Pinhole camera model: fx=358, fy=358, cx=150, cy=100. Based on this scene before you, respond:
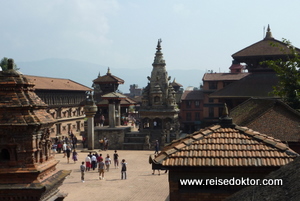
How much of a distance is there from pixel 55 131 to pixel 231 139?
163 feet

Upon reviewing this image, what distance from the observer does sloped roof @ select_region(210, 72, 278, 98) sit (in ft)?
99.9

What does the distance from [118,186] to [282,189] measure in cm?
1867

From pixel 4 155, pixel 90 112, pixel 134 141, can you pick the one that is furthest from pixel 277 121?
pixel 134 141

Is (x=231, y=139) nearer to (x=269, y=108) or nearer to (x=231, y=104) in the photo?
(x=269, y=108)

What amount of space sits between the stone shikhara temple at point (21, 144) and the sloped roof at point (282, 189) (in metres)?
6.28

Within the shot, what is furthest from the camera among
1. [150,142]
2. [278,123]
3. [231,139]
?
[150,142]

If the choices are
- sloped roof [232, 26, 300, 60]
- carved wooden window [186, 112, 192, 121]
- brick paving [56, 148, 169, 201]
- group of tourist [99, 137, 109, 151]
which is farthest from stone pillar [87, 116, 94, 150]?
carved wooden window [186, 112, 192, 121]

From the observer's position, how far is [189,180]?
1023cm

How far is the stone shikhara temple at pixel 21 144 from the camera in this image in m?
9.92

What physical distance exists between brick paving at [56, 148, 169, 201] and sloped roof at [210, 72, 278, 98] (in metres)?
9.94

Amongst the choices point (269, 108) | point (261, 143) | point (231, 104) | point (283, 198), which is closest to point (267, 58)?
point (231, 104)

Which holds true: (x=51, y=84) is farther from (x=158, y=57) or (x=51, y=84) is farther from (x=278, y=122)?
(x=278, y=122)

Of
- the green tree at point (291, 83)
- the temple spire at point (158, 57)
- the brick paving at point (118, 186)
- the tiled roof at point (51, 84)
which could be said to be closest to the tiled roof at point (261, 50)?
the green tree at point (291, 83)

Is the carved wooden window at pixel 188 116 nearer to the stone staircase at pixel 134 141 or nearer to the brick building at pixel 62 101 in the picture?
the brick building at pixel 62 101
